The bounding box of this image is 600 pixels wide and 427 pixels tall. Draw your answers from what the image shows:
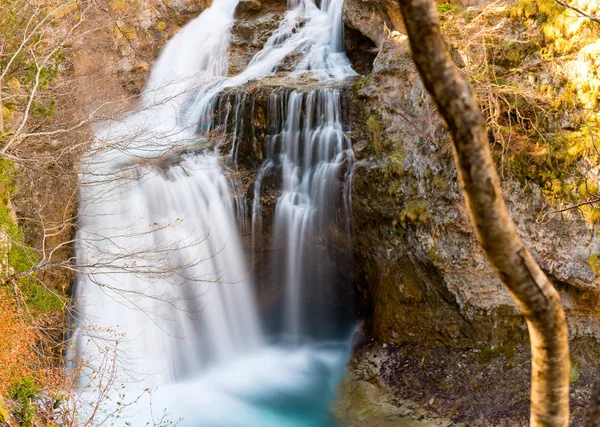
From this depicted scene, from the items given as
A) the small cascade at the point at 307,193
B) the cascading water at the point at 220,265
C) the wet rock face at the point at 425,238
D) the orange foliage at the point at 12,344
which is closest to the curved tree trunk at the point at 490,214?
the wet rock face at the point at 425,238

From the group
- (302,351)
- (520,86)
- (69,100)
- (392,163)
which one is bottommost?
(302,351)

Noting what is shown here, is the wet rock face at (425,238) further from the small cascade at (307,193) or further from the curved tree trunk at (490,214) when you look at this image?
the curved tree trunk at (490,214)

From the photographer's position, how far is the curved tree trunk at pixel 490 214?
6.24 feet

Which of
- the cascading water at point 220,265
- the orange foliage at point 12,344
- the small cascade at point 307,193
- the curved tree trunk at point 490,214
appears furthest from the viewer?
the small cascade at point 307,193

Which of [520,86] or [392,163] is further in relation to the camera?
[392,163]

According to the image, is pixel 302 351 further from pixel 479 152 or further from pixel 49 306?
pixel 479 152

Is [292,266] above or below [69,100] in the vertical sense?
below

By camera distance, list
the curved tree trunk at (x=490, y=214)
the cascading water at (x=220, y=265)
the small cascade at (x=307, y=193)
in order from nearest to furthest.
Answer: the curved tree trunk at (x=490, y=214) < the cascading water at (x=220, y=265) < the small cascade at (x=307, y=193)

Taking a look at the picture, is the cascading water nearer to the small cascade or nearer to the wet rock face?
the small cascade

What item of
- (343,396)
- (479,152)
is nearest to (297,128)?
(343,396)

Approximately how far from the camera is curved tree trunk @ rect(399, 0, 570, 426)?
6.24ft

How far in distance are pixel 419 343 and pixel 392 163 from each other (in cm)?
306

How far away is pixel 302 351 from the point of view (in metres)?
9.77

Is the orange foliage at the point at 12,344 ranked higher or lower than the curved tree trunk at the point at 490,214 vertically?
lower
